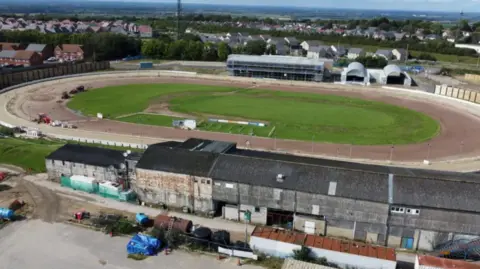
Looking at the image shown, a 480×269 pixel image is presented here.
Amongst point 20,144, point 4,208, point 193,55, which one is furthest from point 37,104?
point 193,55

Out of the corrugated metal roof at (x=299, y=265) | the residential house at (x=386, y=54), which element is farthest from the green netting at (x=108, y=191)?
the residential house at (x=386, y=54)

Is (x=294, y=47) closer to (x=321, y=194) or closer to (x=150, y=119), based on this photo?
(x=150, y=119)

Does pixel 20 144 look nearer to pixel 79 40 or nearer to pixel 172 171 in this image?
pixel 172 171

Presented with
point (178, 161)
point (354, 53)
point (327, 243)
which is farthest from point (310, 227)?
point (354, 53)

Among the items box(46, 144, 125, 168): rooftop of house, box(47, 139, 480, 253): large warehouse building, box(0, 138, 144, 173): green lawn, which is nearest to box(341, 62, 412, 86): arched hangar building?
box(47, 139, 480, 253): large warehouse building

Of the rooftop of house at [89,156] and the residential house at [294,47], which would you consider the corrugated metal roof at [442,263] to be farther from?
the residential house at [294,47]

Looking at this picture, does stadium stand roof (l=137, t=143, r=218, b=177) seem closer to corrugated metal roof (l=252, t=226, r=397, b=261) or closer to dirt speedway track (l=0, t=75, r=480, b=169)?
corrugated metal roof (l=252, t=226, r=397, b=261)
